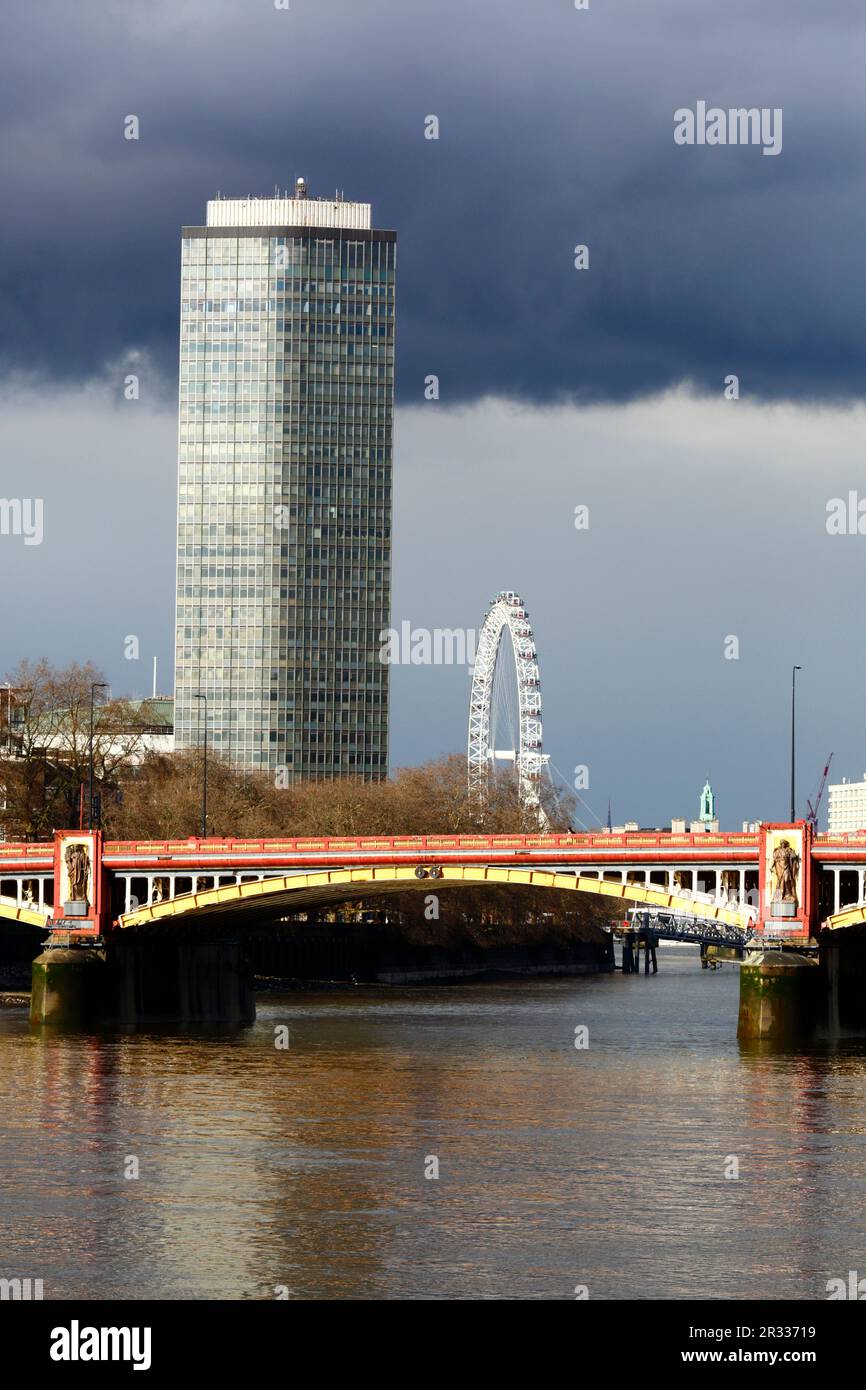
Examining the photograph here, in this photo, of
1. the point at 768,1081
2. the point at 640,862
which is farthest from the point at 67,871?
the point at 768,1081

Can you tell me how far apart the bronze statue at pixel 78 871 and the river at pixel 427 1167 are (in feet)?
37.5

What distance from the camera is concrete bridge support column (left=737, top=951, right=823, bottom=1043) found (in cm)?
8750

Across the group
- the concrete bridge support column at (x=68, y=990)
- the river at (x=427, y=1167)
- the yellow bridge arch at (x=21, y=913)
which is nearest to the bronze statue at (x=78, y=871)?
the yellow bridge arch at (x=21, y=913)

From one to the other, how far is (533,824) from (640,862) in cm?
7762

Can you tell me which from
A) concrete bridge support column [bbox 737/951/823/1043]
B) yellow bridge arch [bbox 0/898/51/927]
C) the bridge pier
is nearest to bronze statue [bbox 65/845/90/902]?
yellow bridge arch [bbox 0/898/51/927]

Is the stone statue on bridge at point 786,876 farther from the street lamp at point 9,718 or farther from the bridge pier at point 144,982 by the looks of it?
the street lamp at point 9,718

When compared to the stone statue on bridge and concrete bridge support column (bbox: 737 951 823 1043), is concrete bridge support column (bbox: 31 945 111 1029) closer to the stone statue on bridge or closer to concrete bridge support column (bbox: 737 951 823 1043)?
concrete bridge support column (bbox: 737 951 823 1043)

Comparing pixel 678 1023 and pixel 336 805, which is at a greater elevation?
pixel 336 805

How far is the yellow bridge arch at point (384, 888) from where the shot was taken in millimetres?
93000

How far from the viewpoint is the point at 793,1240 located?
142 ft

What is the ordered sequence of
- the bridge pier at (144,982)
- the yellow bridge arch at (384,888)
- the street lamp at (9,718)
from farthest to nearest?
the street lamp at (9,718) < the bridge pier at (144,982) < the yellow bridge arch at (384,888)

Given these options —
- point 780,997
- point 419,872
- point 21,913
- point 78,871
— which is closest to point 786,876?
point 780,997
